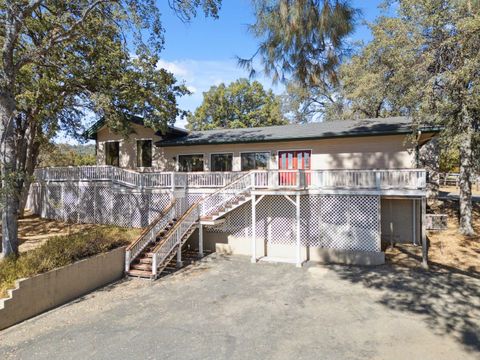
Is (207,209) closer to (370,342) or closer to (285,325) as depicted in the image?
(285,325)

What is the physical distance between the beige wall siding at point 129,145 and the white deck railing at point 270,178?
9.41ft

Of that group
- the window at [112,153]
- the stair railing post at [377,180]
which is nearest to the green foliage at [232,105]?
the window at [112,153]

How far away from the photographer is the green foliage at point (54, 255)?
26.7 ft

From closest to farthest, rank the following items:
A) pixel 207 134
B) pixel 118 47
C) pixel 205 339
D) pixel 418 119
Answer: pixel 205 339 → pixel 418 119 → pixel 118 47 → pixel 207 134

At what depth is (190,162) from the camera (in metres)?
18.0

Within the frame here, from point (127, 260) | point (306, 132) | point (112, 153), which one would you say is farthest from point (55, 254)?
point (306, 132)

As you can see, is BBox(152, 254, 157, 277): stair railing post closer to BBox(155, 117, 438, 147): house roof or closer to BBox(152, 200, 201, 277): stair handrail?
BBox(152, 200, 201, 277): stair handrail

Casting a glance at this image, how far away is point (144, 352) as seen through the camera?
628 cm

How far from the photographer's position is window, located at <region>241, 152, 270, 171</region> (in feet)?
53.3

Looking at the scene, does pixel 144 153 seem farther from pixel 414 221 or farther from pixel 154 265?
pixel 414 221

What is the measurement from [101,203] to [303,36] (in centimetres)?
1285

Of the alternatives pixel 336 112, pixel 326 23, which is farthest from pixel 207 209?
pixel 336 112

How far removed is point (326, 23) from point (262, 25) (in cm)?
174

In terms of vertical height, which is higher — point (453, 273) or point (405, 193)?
point (405, 193)
